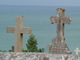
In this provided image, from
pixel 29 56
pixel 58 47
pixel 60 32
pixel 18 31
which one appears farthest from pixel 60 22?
pixel 29 56

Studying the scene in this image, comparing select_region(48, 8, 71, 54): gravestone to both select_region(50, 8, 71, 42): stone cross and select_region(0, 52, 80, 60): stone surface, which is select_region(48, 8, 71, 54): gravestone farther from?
select_region(0, 52, 80, 60): stone surface

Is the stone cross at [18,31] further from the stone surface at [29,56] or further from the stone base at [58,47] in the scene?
the stone surface at [29,56]

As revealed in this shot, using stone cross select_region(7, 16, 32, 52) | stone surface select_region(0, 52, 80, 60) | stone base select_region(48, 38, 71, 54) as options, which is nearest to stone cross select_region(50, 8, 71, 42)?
stone base select_region(48, 38, 71, 54)

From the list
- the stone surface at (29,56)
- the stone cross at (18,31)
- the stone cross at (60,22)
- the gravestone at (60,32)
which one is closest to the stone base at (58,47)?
the gravestone at (60,32)

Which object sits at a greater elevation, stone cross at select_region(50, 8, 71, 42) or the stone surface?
stone cross at select_region(50, 8, 71, 42)

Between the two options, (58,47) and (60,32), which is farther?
(60,32)

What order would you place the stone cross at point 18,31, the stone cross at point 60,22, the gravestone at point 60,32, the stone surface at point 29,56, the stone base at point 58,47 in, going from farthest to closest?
the stone cross at point 60,22 → the gravestone at point 60,32 → the stone base at point 58,47 → the stone cross at point 18,31 → the stone surface at point 29,56

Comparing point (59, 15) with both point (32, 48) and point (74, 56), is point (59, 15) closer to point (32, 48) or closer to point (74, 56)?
point (74, 56)

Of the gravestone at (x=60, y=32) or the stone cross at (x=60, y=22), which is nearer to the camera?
the gravestone at (x=60, y=32)

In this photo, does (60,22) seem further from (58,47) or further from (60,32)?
(58,47)

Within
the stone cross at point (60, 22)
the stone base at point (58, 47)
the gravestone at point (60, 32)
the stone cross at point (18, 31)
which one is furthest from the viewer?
the stone cross at point (60, 22)

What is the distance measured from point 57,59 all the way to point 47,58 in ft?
0.36

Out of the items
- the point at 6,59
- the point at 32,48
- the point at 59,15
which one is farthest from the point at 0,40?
the point at 6,59

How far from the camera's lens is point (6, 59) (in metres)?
3.70
